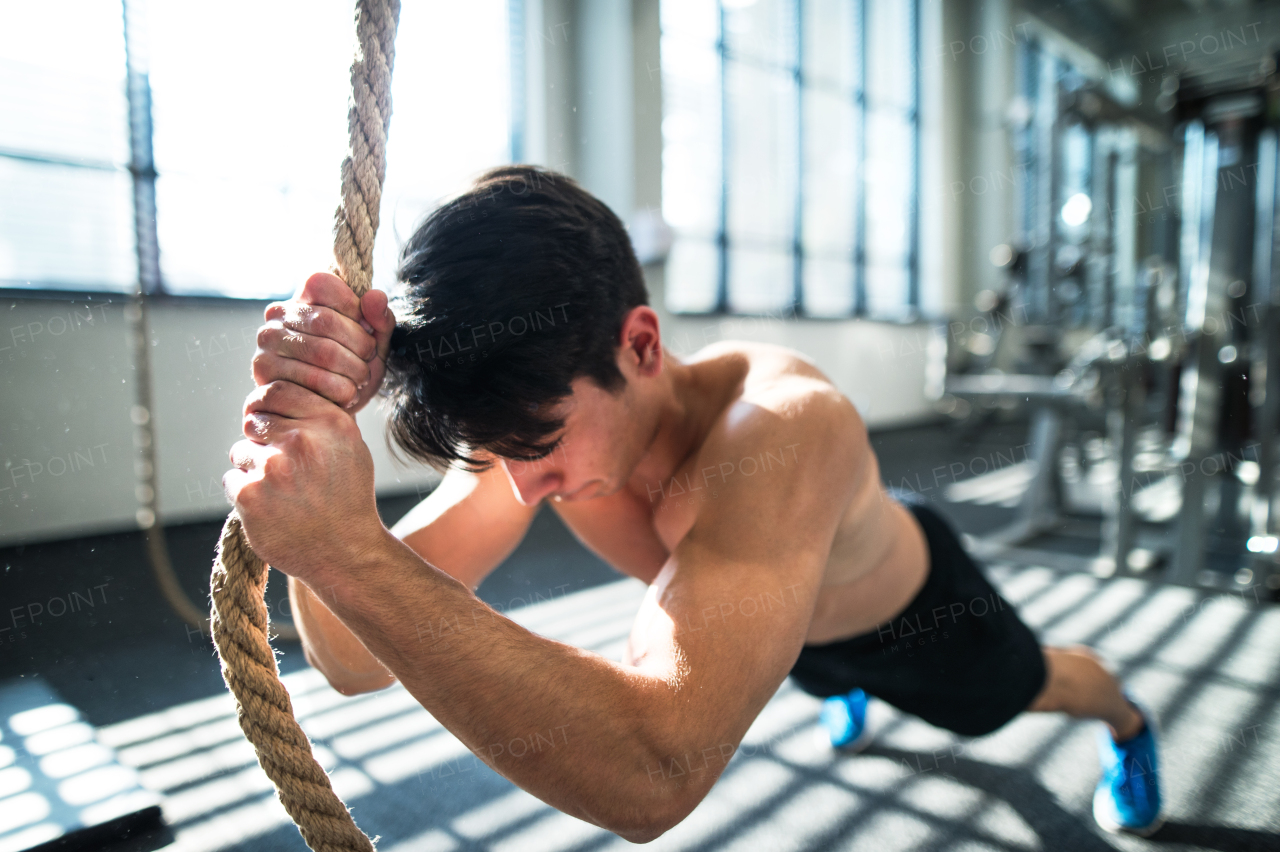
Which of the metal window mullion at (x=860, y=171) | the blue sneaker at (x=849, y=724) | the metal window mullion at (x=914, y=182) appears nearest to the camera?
the blue sneaker at (x=849, y=724)

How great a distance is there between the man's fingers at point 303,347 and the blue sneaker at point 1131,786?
3.66ft

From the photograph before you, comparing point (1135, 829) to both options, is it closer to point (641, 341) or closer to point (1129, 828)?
point (1129, 828)

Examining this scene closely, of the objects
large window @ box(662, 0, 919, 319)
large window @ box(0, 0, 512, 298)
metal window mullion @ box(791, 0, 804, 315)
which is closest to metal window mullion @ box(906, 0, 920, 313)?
large window @ box(662, 0, 919, 319)

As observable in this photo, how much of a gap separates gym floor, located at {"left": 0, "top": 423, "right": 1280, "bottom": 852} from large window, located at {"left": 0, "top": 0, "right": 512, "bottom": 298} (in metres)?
0.28

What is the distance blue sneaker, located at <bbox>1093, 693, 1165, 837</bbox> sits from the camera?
99 centimetres

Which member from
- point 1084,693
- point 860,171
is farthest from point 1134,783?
point 860,171

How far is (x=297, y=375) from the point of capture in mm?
483

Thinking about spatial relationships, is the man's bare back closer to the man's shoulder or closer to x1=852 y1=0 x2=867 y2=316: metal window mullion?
the man's shoulder

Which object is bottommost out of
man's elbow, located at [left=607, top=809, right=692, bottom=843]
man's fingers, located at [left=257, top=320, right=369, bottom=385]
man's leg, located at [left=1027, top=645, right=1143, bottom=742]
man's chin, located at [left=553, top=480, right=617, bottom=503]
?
man's leg, located at [left=1027, top=645, right=1143, bottom=742]

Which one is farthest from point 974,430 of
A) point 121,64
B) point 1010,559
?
point 121,64

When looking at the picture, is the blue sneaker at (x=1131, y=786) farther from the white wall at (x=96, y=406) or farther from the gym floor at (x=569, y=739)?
the white wall at (x=96, y=406)

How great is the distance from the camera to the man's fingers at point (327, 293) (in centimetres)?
51

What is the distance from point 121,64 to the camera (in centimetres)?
59

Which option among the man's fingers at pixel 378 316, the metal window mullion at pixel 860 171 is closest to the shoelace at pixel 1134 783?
the man's fingers at pixel 378 316
